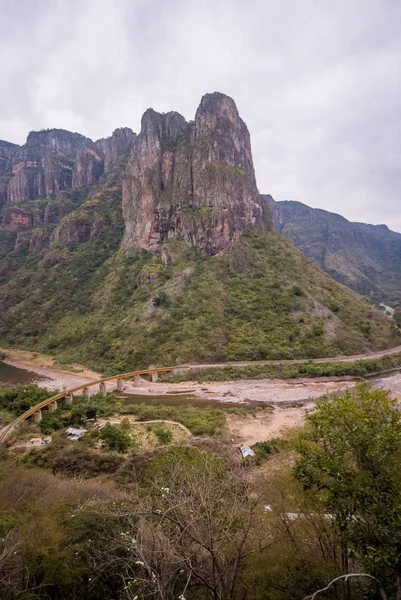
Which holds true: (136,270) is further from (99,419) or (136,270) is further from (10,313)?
(99,419)

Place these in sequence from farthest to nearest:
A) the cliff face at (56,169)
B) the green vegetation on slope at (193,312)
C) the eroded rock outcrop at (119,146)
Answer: the cliff face at (56,169)
the eroded rock outcrop at (119,146)
the green vegetation on slope at (193,312)

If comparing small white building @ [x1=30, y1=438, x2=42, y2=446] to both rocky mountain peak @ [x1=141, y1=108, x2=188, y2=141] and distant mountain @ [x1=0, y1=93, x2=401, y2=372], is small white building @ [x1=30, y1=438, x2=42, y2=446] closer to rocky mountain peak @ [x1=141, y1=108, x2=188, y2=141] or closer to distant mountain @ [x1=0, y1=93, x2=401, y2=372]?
distant mountain @ [x1=0, y1=93, x2=401, y2=372]

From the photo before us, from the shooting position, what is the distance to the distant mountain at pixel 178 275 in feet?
217

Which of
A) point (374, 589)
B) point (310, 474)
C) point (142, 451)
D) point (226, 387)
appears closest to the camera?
point (374, 589)

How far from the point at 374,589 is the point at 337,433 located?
3.48m

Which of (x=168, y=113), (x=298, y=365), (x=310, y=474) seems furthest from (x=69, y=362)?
(x=168, y=113)

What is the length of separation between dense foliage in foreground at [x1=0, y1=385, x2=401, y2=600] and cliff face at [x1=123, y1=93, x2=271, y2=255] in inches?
3075

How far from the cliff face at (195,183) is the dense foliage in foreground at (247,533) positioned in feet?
256

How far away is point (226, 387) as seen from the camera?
176 feet

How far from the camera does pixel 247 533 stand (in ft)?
31.9

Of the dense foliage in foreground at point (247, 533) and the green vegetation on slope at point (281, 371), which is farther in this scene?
A: the green vegetation on slope at point (281, 371)

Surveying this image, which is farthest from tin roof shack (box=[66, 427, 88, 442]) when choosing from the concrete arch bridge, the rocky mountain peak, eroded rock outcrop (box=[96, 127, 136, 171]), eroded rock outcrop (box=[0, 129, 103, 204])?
eroded rock outcrop (box=[0, 129, 103, 204])

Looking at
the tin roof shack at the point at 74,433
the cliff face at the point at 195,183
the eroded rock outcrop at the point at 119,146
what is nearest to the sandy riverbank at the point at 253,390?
the tin roof shack at the point at 74,433

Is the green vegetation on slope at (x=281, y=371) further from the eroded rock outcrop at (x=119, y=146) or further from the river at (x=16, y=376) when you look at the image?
the eroded rock outcrop at (x=119, y=146)
